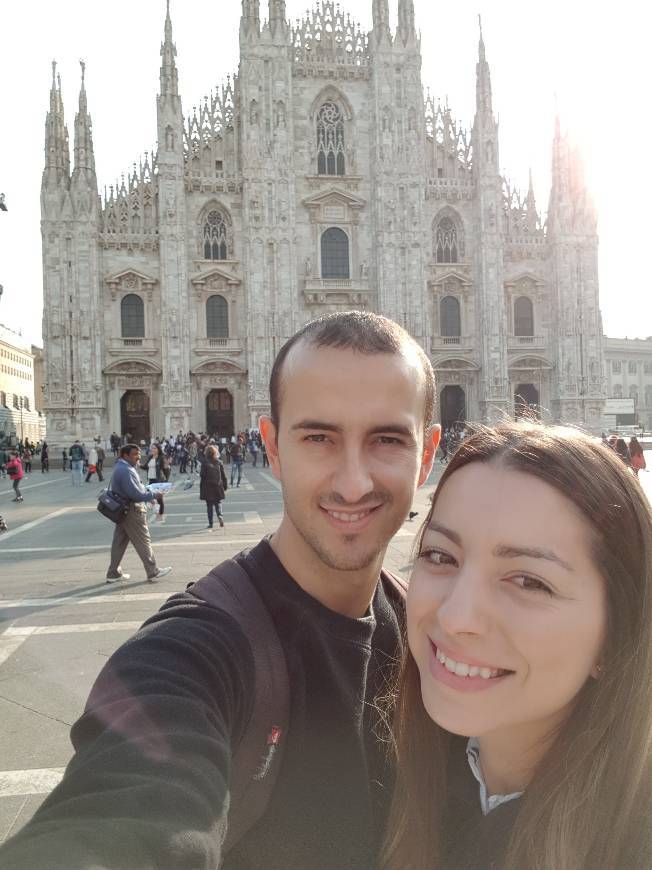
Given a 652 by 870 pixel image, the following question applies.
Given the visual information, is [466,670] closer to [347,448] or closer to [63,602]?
[347,448]

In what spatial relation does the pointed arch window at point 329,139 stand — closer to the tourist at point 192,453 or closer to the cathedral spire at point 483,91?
the cathedral spire at point 483,91

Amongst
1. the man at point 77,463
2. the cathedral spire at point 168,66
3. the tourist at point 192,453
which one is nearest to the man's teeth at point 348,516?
the man at point 77,463

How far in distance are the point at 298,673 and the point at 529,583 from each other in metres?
0.53

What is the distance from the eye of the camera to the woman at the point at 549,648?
110 centimetres

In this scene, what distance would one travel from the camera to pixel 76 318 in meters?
27.1

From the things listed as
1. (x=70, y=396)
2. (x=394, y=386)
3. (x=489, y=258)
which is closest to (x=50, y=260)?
(x=70, y=396)

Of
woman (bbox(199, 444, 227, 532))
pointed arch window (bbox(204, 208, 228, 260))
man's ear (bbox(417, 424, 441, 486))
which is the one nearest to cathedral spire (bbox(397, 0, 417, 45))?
pointed arch window (bbox(204, 208, 228, 260))

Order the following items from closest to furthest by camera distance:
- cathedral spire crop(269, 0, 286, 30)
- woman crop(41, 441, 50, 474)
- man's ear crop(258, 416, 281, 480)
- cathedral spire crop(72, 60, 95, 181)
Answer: man's ear crop(258, 416, 281, 480) < woman crop(41, 441, 50, 474) < cathedral spire crop(72, 60, 95, 181) < cathedral spire crop(269, 0, 286, 30)

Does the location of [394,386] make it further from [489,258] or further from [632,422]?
[632,422]

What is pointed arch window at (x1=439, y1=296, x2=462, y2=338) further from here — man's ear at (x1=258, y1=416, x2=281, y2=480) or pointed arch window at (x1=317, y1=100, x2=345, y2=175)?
man's ear at (x1=258, y1=416, x2=281, y2=480)

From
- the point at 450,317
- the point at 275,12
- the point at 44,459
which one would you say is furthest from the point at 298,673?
the point at 275,12

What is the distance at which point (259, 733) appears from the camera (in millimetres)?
1210

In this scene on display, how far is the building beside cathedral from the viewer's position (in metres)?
27.5

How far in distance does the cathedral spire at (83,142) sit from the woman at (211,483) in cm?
2264
